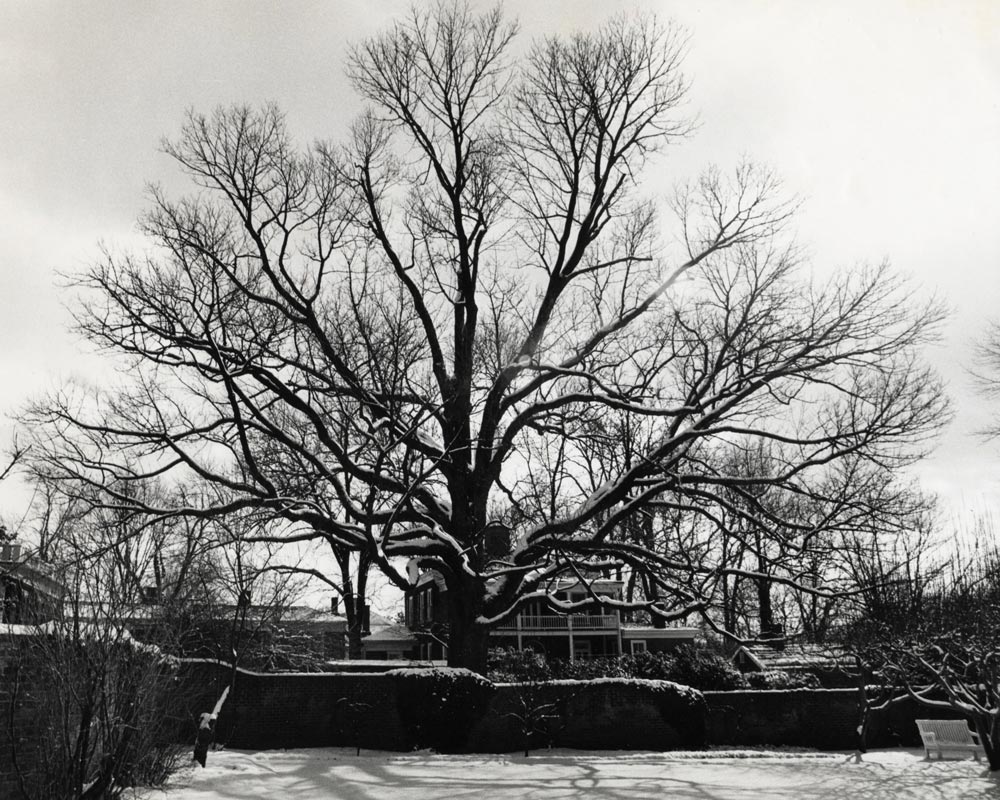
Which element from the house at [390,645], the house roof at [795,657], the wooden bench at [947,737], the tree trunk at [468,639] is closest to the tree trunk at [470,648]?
the tree trunk at [468,639]

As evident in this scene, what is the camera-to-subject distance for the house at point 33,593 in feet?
30.5

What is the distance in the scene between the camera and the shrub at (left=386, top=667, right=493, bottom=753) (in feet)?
57.9

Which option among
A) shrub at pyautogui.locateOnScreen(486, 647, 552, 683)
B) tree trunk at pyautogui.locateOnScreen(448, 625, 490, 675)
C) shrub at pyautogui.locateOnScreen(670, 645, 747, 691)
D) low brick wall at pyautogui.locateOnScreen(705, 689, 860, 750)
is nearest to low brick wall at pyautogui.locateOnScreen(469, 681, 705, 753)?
shrub at pyautogui.locateOnScreen(486, 647, 552, 683)

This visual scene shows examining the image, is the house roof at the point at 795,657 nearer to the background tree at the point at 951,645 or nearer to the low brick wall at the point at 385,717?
the background tree at the point at 951,645

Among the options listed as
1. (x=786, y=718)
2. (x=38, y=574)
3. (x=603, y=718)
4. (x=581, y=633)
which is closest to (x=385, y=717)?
(x=603, y=718)

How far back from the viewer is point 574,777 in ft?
47.7

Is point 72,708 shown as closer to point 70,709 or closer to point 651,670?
point 70,709

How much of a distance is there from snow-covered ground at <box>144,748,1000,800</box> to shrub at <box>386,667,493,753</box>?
57cm

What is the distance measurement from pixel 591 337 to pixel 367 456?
20.6 ft

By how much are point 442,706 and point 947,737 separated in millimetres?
10165

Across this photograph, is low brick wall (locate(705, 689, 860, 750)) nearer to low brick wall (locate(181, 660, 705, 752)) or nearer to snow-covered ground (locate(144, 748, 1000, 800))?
low brick wall (locate(181, 660, 705, 752))

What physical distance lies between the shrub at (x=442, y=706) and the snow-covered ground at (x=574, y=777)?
0.57 meters

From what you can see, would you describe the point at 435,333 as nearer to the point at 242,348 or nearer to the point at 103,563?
the point at 242,348

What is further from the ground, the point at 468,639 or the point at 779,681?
the point at 468,639
